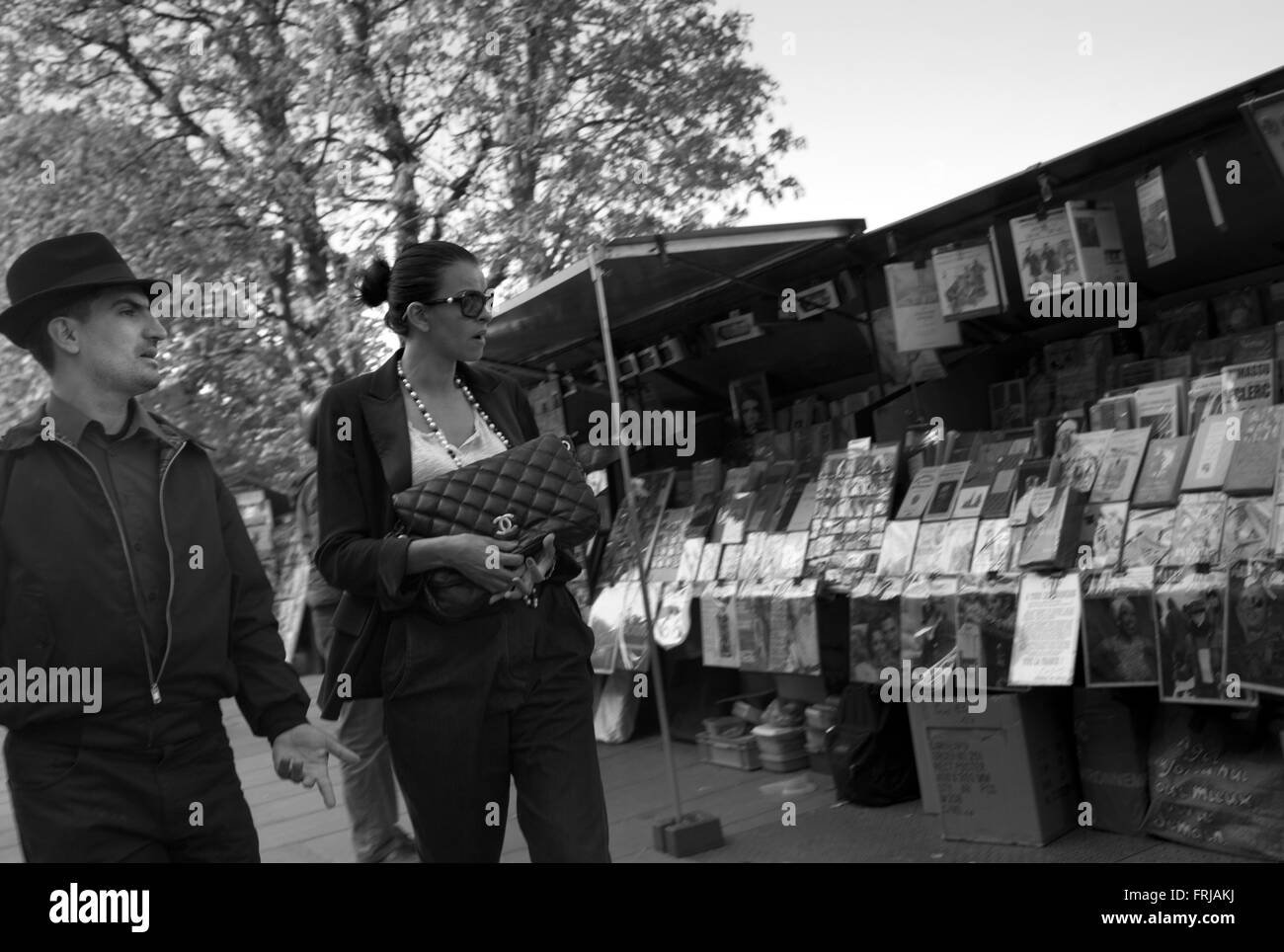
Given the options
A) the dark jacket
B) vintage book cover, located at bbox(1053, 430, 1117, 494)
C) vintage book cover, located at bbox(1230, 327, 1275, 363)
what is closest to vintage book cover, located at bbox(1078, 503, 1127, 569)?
vintage book cover, located at bbox(1053, 430, 1117, 494)

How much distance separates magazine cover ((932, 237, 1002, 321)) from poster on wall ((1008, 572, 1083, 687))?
1.26 metres

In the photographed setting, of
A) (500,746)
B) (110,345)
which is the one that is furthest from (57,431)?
(500,746)

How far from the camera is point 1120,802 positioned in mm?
4559

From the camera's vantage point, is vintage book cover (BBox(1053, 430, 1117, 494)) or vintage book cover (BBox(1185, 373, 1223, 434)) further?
vintage book cover (BBox(1053, 430, 1117, 494))

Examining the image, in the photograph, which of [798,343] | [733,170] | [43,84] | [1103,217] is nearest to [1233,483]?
[1103,217]

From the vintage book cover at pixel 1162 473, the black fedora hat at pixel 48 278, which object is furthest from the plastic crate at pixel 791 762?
the black fedora hat at pixel 48 278

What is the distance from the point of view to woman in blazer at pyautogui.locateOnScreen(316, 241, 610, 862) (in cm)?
244

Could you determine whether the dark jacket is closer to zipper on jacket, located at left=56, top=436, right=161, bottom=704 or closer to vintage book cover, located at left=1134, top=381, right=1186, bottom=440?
zipper on jacket, located at left=56, top=436, right=161, bottom=704

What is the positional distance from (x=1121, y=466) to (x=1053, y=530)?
0.35 m

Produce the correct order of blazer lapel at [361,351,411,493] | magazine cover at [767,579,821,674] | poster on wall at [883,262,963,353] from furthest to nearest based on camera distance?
magazine cover at [767,579,821,674], poster on wall at [883,262,963,353], blazer lapel at [361,351,411,493]

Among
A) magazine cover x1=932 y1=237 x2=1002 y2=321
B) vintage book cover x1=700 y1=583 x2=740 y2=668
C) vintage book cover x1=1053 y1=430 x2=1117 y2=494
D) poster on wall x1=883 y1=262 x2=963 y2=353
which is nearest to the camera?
vintage book cover x1=1053 y1=430 x2=1117 y2=494

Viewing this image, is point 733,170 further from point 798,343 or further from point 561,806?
point 561,806

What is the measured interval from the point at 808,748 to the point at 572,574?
155 inches
